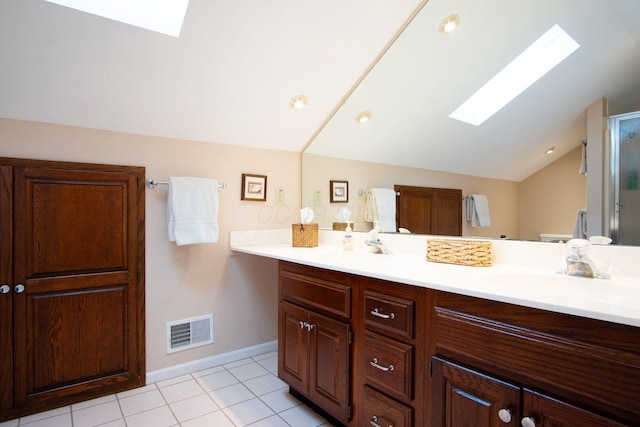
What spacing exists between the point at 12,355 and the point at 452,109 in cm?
286

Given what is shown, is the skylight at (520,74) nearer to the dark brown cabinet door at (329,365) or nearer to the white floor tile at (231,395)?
the dark brown cabinet door at (329,365)

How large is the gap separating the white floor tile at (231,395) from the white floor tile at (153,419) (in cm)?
28

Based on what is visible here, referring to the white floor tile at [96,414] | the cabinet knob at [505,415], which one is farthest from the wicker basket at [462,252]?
the white floor tile at [96,414]

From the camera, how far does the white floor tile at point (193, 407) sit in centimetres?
196

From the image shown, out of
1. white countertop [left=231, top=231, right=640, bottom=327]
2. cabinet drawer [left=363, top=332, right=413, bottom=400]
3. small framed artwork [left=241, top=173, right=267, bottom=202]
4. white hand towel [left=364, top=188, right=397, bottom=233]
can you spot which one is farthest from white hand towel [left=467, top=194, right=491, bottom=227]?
small framed artwork [left=241, top=173, right=267, bottom=202]

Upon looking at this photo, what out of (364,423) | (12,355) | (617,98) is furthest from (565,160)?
(12,355)

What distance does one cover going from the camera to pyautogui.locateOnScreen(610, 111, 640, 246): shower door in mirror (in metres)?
1.30

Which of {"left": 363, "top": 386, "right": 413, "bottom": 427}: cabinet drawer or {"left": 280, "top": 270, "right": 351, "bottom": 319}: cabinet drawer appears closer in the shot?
{"left": 363, "top": 386, "right": 413, "bottom": 427}: cabinet drawer

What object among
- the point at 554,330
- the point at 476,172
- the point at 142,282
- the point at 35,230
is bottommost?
the point at 142,282

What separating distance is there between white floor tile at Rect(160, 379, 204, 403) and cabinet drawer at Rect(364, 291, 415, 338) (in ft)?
4.60

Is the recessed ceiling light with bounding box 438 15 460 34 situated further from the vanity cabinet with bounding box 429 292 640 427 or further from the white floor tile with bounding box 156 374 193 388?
the white floor tile with bounding box 156 374 193 388

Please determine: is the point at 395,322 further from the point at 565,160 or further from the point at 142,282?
the point at 142,282

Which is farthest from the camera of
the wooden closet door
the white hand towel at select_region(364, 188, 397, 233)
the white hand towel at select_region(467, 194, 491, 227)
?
the white hand towel at select_region(364, 188, 397, 233)

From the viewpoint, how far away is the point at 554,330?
0.95 m
